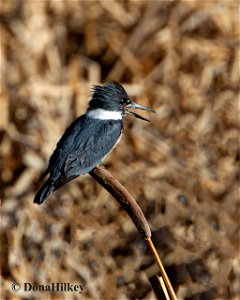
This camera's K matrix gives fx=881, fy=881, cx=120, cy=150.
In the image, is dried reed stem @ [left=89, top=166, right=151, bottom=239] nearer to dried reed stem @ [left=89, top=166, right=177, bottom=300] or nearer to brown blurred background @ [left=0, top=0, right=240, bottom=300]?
dried reed stem @ [left=89, top=166, right=177, bottom=300]

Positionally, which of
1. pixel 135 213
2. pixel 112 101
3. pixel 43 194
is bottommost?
pixel 135 213

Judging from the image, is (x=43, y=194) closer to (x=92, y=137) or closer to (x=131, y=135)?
(x=92, y=137)

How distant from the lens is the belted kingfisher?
9.54 feet

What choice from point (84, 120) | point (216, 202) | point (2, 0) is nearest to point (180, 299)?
point (216, 202)

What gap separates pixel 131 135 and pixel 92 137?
125 centimetres

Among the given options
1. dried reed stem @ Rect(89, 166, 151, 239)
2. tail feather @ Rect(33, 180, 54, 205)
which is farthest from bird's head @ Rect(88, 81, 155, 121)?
dried reed stem @ Rect(89, 166, 151, 239)

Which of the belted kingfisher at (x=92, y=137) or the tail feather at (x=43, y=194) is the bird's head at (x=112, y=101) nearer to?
the belted kingfisher at (x=92, y=137)

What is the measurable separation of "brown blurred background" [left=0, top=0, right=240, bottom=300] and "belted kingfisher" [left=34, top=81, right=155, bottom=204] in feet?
3.64

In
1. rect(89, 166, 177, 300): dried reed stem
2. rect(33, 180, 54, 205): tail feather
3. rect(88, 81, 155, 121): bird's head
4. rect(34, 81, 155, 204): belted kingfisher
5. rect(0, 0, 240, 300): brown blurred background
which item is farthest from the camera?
rect(0, 0, 240, 300): brown blurred background

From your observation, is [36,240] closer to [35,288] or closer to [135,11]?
[35,288]

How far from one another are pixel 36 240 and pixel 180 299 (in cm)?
75

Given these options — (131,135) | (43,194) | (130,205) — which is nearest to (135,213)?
(130,205)

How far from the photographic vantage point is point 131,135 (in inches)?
170

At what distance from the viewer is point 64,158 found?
A: 294 centimetres
